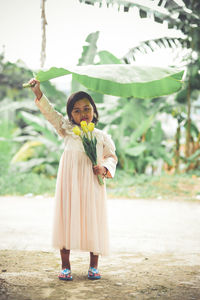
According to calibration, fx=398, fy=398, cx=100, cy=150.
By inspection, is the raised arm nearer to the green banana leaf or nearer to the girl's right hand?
the girl's right hand

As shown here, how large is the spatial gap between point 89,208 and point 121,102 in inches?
210

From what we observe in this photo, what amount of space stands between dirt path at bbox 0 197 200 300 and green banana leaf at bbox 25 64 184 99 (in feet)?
3.41

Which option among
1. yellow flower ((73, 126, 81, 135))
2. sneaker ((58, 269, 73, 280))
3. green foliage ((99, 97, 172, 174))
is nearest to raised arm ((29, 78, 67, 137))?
yellow flower ((73, 126, 81, 135))

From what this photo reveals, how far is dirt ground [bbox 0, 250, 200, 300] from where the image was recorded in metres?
1.97

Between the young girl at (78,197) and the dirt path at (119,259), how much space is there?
0.19m

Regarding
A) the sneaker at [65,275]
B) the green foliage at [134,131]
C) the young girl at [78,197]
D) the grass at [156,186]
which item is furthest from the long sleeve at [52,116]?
the green foliage at [134,131]

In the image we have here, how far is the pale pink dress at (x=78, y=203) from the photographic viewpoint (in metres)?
2.23

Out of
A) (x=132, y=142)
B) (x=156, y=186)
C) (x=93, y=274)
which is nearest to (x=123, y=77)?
(x=93, y=274)

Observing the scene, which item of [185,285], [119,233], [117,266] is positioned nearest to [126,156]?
[119,233]

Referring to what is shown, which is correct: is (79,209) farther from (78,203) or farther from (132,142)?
(132,142)

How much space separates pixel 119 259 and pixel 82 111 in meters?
1.16

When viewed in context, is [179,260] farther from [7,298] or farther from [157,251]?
[7,298]

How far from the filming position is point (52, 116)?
237cm

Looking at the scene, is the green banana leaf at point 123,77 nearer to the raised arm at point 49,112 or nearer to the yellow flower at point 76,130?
the raised arm at point 49,112
